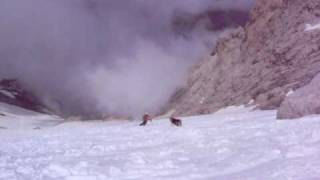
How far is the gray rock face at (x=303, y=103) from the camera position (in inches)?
972

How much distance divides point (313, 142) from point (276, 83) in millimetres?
58713

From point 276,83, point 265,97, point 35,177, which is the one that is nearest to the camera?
point 35,177

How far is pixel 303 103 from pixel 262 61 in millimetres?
59408

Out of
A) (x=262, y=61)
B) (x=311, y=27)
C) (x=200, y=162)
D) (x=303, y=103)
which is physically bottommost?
(x=200, y=162)

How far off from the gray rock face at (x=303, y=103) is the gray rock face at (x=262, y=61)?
99.1ft

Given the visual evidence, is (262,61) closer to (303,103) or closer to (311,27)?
(311,27)

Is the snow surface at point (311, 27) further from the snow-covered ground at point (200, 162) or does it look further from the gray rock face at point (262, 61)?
the snow-covered ground at point (200, 162)

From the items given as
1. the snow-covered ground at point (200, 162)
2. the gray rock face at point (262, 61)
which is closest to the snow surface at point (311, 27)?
the gray rock face at point (262, 61)

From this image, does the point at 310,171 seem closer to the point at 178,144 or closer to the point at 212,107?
the point at 178,144

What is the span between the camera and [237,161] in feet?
45.6

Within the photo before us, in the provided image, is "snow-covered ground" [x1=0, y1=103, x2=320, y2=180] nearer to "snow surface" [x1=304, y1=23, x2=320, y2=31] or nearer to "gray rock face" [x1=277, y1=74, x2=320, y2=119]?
"gray rock face" [x1=277, y1=74, x2=320, y2=119]

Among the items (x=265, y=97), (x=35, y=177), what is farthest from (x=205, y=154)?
(x=265, y=97)

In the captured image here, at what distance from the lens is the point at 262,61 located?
276ft

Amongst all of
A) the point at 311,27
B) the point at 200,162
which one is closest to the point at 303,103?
the point at 200,162
